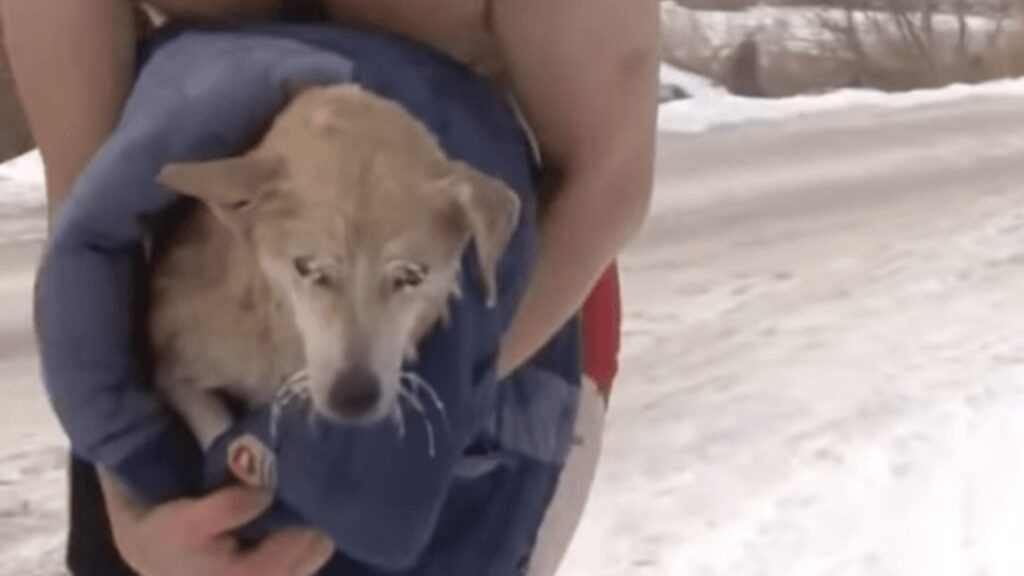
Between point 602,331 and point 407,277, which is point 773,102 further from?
point 407,277

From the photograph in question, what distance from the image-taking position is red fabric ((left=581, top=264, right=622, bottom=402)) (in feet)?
5.54

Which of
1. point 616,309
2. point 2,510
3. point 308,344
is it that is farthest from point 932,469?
point 308,344

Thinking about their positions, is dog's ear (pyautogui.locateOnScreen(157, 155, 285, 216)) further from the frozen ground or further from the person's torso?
the frozen ground

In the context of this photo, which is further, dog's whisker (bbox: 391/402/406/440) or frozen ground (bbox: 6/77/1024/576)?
frozen ground (bbox: 6/77/1024/576)

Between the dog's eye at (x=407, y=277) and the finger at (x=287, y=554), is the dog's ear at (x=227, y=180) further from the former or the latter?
the finger at (x=287, y=554)

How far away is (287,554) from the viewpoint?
138 centimetres

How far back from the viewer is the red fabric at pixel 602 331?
1688 millimetres

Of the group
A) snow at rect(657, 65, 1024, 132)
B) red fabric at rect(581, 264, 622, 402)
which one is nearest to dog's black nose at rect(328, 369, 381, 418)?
red fabric at rect(581, 264, 622, 402)

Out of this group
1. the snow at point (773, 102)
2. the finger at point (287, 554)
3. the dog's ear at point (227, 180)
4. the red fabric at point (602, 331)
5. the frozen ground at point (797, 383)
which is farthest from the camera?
the snow at point (773, 102)

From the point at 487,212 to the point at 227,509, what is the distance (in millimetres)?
274

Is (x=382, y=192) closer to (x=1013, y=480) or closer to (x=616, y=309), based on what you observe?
(x=616, y=309)

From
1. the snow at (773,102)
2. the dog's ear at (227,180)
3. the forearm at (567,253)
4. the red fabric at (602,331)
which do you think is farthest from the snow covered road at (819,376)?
the dog's ear at (227,180)

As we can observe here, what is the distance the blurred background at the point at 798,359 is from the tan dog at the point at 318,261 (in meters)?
1.85

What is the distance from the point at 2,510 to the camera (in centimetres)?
340
